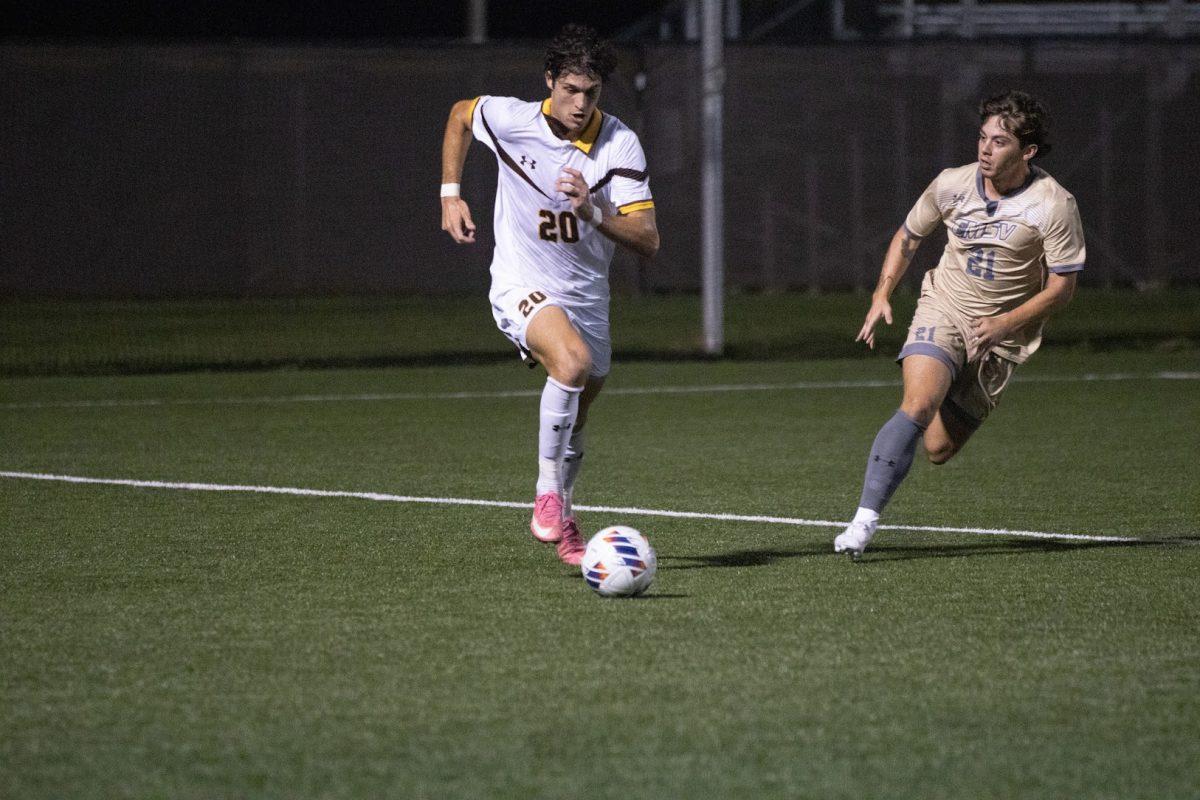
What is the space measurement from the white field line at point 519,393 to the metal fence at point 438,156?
11.1 ft

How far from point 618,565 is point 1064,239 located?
2.23 m

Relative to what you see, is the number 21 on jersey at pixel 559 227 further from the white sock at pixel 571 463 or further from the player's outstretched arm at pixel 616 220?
the white sock at pixel 571 463

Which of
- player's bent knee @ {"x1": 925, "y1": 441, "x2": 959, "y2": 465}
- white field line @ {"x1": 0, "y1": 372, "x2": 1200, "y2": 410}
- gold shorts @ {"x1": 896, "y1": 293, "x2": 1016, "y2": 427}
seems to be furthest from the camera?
white field line @ {"x1": 0, "y1": 372, "x2": 1200, "y2": 410}

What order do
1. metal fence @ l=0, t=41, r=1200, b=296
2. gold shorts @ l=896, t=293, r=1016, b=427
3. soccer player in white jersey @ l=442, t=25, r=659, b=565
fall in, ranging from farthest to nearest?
metal fence @ l=0, t=41, r=1200, b=296
gold shorts @ l=896, t=293, r=1016, b=427
soccer player in white jersey @ l=442, t=25, r=659, b=565

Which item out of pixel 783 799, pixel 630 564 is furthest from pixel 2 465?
pixel 783 799

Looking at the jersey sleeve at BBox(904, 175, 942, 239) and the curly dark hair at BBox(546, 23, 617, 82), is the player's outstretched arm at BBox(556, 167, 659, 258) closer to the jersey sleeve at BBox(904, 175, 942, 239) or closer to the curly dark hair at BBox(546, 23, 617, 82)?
the curly dark hair at BBox(546, 23, 617, 82)

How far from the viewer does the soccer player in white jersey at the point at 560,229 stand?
6.97m

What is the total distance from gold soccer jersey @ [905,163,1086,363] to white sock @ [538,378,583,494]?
1552mm

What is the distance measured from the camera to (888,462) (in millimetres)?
7168

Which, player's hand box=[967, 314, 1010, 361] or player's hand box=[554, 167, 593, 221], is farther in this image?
player's hand box=[967, 314, 1010, 361]

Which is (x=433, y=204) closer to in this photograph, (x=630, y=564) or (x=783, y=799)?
(x=630, y=564)

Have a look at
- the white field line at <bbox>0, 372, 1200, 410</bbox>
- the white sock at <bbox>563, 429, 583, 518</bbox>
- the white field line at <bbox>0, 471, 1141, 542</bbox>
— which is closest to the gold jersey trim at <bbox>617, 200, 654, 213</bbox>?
the white sock at <bbox>563, 429, 583, 518</bbox>

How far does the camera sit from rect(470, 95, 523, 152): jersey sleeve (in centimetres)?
728

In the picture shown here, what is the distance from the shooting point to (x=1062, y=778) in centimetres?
414
